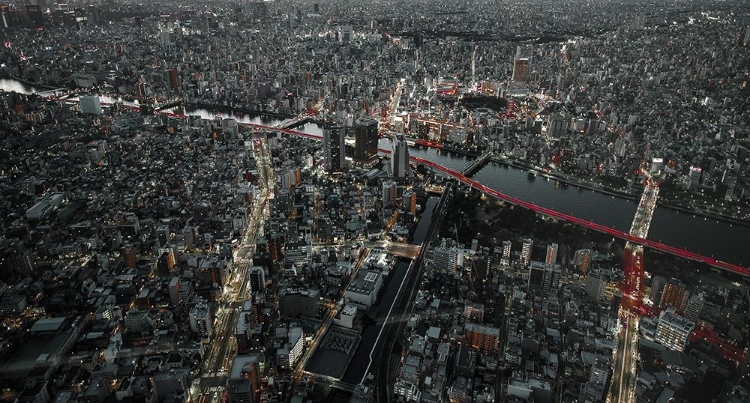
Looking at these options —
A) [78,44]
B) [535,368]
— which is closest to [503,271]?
[535,368]

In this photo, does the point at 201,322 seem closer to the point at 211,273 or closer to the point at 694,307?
the point at 211,273

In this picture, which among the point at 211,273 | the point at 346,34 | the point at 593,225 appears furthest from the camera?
the point at 346,34

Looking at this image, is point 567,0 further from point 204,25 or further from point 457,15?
point 204,25

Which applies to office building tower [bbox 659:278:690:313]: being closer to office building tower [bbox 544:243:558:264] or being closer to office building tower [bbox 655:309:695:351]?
office building tower [bbox 655:309:695:351]


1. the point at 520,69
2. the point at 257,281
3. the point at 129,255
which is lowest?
the point at 129,255

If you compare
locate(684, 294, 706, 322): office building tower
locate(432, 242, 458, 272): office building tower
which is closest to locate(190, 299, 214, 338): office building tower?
locate(432, 242, 458, 272): office building tower

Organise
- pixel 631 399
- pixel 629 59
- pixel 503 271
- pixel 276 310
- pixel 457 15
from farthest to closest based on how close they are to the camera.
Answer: pixel 457 15
pixel 629 59
pixel 503 271
pixel 276 310
pixel 631 399

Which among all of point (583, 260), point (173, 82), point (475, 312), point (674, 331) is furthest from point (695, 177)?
point (173, 82)
